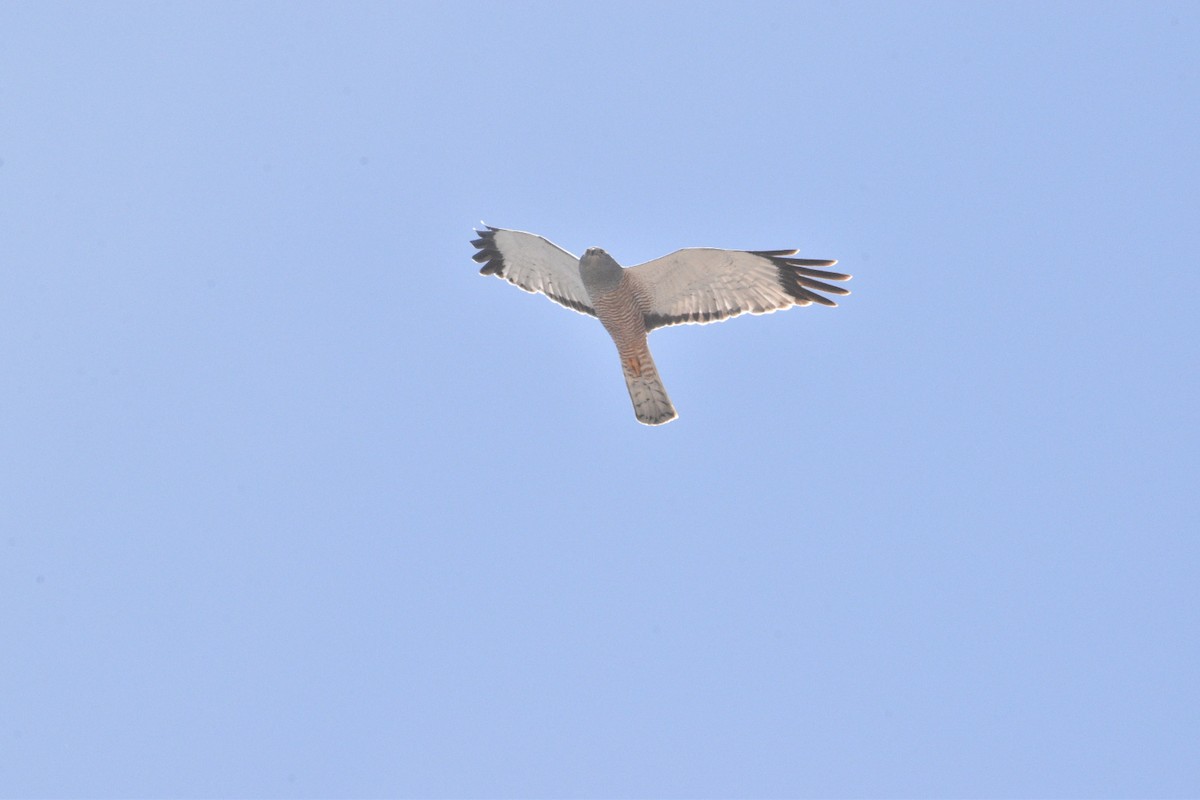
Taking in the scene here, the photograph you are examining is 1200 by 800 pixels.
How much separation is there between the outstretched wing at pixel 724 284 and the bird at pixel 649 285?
1 cm

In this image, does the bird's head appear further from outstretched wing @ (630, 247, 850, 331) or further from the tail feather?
the tail feather

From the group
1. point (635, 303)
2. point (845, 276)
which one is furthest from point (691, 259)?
point (845, 276)

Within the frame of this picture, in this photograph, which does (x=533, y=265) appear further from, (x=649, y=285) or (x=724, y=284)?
(x=724, y=284)

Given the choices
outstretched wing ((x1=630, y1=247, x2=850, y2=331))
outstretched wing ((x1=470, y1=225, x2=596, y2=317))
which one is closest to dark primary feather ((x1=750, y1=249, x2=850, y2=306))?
outstretched wing ((x1=630, y1=247, x2=850, y2=331))

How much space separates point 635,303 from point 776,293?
194cm

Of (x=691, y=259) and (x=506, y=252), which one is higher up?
(x=506, y=252)

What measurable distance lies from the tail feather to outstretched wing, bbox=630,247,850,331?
535mm

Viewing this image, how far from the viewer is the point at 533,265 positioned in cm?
1819

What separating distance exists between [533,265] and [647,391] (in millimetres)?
2484

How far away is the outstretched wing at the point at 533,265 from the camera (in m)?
17.7

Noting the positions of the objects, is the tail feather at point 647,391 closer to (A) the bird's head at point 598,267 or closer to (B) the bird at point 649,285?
(B) the bird at point 649,285

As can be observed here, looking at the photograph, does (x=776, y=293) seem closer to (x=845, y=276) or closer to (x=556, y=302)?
(x=845, y=276)

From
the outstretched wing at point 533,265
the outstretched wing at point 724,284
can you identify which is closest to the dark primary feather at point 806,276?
the outstretched wing at point 724,284

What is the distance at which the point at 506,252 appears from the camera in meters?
18.1
